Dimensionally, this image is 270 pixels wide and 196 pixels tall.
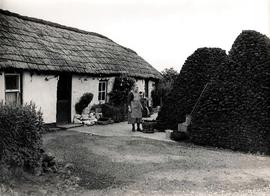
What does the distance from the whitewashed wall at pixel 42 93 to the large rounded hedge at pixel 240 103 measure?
630 cm

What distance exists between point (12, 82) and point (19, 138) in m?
6.76

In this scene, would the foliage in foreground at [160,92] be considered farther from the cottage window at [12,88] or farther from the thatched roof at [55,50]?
the cottage window at [12,88]

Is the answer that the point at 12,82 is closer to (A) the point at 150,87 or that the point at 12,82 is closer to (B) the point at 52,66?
(B) the point at 52,66

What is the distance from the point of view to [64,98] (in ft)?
56.5

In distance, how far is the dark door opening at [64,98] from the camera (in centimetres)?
1681

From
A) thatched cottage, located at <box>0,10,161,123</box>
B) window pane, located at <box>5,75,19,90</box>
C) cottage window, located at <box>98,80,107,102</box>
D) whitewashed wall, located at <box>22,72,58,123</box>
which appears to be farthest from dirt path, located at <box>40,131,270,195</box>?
cottage window, located at <box>98,80,107,102</box>

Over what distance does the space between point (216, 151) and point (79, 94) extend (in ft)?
26.7

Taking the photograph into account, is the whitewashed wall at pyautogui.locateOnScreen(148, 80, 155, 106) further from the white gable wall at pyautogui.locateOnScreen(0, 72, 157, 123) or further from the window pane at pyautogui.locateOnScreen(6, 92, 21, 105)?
the window pane at pyautogui.locateOnScreen(6, 92, 21, 105)

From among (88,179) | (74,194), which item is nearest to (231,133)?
(88,179)

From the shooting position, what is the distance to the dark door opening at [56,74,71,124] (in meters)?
16.8

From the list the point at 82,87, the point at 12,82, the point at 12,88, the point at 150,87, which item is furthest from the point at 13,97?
the point at 150,87

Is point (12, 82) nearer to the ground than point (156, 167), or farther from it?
farther from it

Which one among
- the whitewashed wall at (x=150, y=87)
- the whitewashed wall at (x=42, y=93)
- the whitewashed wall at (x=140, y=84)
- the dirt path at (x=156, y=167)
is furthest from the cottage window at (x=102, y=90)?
the dirt path at (x=156, y=167)

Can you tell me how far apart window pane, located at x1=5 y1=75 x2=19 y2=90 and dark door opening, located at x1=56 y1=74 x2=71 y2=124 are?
2.82 meters
